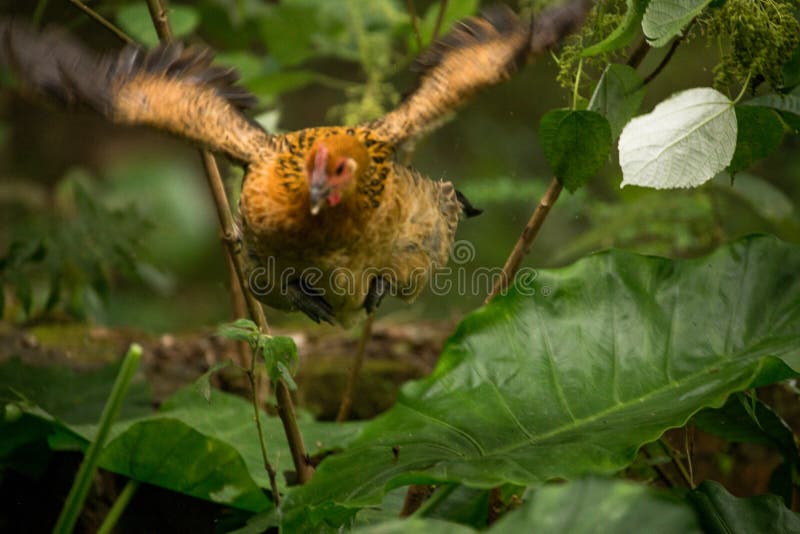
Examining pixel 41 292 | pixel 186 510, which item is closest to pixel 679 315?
pixel 186 510

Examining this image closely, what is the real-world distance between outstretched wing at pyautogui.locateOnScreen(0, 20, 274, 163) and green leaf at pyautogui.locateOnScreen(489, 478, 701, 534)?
104 cm

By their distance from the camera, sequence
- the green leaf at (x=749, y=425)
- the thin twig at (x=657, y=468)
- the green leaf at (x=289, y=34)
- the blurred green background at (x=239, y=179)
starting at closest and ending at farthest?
the green leaf at (x=749, y=425), the thin twig at (x=657, y=468), the blurred green background at (x=239, y=179), the green leaf at (x=289, y=34)

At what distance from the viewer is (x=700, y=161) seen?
59.7 inches

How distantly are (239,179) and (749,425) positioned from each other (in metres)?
1.50

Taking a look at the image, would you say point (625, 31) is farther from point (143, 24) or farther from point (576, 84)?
point (143, 24)

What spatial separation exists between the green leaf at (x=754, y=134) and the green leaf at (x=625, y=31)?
0.26 meters

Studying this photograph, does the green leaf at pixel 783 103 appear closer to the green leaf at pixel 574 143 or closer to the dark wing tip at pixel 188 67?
the green leaf at pixel 574 143

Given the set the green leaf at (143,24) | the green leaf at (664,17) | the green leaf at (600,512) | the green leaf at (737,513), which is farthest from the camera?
→ the green leaf at (143,24)

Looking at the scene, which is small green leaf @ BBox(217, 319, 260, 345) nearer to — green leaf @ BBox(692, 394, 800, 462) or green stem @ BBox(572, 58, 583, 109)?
green stem @ BBox(572, 58, 583, 109)

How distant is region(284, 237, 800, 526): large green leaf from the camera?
161 cm

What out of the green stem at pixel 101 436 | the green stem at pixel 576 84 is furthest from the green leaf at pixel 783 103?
the green stem at pixel 101 436

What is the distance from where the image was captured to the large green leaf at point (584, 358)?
63.5 inches

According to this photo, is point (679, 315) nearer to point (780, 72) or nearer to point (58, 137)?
point (780, 72)

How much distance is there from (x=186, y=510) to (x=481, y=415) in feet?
3.11
